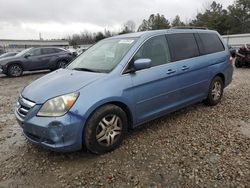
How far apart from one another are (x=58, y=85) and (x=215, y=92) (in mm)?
3656

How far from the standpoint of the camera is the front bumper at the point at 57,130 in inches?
132

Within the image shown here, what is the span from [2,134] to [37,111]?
6.30ft

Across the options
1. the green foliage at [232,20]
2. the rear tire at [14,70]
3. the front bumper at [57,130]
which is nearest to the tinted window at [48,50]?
the rear tire at [14,70]

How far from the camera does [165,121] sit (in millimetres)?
5074

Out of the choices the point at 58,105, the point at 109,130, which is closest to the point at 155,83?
the point at 109,130

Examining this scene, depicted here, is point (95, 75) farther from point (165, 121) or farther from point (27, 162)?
point (165, 121)

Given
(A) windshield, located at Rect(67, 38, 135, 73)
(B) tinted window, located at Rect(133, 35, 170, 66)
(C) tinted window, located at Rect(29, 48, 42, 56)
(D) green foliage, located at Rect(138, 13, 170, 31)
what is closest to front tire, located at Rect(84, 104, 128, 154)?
(A) windshield, located at Rect(67, 38, 135, 73)

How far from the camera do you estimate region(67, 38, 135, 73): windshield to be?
164 inches

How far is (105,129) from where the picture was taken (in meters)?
3.74

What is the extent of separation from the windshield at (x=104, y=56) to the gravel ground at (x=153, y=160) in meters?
1.26

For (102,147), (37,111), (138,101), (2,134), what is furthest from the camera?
(2,134)

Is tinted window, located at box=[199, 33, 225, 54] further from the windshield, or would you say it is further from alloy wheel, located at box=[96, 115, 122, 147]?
alloy wheel, located at box=[96, 115, 122, 147]

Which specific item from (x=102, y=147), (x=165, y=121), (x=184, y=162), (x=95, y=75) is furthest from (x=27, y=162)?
(x=165, y=121)

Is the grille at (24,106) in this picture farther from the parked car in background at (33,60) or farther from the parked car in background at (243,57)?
the parked car in background at (243,57)
